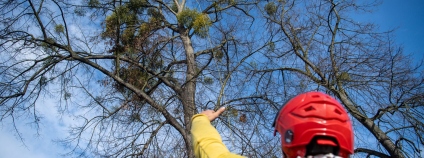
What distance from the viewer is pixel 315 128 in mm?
1238

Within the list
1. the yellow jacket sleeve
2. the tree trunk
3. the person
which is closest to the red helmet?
the person

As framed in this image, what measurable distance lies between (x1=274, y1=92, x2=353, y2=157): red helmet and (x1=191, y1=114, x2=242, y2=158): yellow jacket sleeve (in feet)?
0.88

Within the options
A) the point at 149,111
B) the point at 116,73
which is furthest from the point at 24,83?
the point at 149,111

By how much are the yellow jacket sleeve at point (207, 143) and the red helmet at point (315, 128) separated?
268mm

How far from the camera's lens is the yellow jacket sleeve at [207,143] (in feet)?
5.17

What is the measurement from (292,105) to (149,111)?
5386 millimetres

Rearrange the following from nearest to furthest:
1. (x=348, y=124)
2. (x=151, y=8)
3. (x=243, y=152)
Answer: (x=348, y=124)
(x=243, y=152)
(x=151, y=8)

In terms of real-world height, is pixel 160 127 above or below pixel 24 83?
below

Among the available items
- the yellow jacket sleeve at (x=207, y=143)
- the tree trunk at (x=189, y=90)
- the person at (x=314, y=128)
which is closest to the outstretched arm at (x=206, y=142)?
the yellow jacket sleeve at (x=207, y=143)

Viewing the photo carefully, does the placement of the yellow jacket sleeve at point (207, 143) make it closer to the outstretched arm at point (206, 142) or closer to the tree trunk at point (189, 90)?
the outstretched arm at point (206, 142)

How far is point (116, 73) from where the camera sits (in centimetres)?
666

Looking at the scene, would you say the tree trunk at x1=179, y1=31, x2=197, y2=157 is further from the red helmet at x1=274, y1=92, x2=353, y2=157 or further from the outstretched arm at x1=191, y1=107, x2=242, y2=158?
the red helmet at x1=274, y1=92, x2=353, y2=157

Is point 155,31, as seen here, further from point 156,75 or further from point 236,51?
point 236,51

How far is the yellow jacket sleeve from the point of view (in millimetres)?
1575
